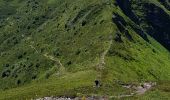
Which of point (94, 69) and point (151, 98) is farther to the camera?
point (94, 69)

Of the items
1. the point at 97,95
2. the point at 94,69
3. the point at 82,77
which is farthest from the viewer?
the point at 94,69

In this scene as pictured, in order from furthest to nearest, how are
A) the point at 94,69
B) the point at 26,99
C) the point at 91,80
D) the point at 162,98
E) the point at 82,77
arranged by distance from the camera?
the point at 94,69 → the point at 82,77 → the point at 91,80 → the point at 26,99 → the point at 162,98

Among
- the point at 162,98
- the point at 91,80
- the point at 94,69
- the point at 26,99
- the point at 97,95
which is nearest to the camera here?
the point at 162,98

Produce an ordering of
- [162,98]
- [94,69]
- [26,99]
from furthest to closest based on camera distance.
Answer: [94,69] → [26,99] → [162,98]

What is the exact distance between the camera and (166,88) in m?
107

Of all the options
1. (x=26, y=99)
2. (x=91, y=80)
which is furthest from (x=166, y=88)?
(x=91, y=80)

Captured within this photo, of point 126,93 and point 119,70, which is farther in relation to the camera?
point 119,70

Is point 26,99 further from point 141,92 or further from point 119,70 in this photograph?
point 119,70

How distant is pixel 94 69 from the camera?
18950 centimetres

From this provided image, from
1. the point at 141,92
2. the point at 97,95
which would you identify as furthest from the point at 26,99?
the point at 141,92

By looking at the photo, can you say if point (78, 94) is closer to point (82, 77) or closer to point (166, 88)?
point (166, 88)

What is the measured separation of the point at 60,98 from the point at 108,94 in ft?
38.2

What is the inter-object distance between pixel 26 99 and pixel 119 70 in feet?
269

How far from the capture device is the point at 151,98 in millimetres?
95562
